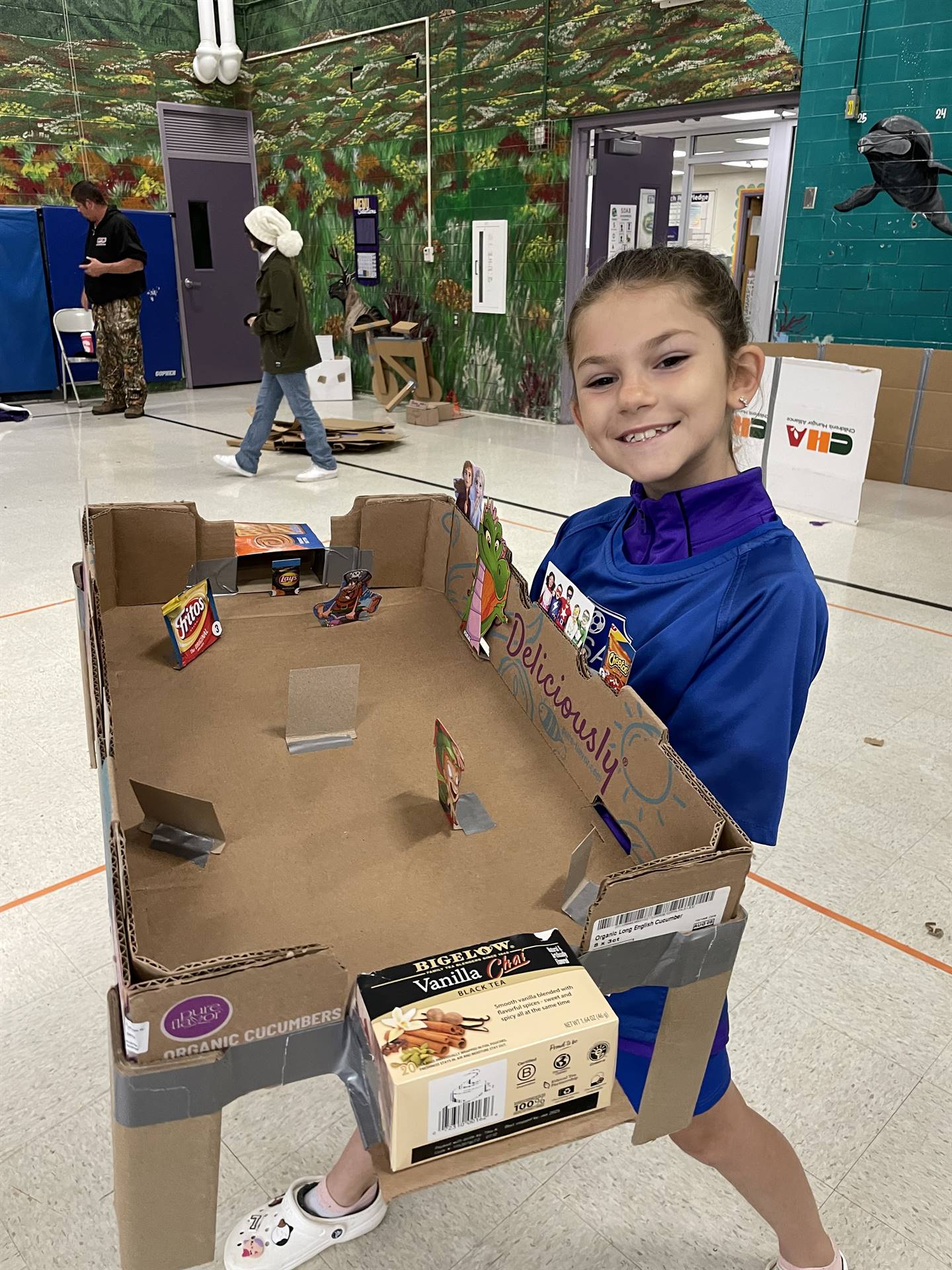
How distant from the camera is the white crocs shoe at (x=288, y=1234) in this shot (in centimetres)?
126

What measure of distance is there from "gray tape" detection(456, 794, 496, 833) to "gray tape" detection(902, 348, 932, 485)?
5.56 m

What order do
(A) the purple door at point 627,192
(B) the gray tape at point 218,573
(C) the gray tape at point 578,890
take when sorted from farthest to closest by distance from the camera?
(A) the purple door at point 627,192 → (B) the gray tape at point 218,573 → (C) the gray tape at point 578,890

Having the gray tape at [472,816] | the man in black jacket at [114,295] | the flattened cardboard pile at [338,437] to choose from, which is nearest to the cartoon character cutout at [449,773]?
the gray tape at [472,816]

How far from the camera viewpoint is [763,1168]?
1149 mm

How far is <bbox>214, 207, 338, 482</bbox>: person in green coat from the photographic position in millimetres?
5270

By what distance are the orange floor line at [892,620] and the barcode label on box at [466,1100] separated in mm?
3118

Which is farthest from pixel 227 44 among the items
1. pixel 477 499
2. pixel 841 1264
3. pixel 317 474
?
pixel 841 1264

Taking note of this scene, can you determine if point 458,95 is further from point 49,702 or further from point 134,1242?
point 134,1242

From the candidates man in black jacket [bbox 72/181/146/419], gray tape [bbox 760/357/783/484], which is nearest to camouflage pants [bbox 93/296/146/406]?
man in black jacket [bbox 72/181/146/419]

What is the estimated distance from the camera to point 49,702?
9.27 feet

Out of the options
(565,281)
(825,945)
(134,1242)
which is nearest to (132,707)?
(134,1242)

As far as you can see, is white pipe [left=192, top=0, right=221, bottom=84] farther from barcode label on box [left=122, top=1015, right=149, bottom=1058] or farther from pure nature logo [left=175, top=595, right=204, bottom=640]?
barcode label on box [left=122, top=1015, right=149, bottom=1058]

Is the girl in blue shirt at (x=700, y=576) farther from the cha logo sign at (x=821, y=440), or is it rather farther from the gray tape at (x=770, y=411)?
the gray tape at (x=770, y=411)

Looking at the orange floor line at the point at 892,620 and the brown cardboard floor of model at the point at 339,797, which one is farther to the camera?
the orange floor line at the point at 892,620
